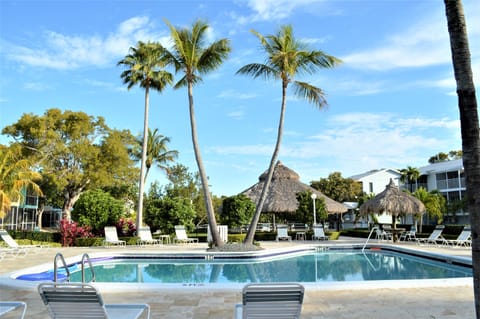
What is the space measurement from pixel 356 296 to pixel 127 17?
1088 centimetres

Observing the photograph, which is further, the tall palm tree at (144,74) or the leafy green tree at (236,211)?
the leafy green tree at (236,211)

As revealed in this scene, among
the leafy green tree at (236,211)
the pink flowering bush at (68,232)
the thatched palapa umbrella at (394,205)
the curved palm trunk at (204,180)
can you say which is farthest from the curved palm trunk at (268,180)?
the pink flowering bush at (68,232)

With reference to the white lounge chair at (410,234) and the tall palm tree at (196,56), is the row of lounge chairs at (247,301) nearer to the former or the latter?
the tall palm tree at (196,56)

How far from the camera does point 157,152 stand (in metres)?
32.0

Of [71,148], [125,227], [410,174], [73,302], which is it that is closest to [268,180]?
[125,227]

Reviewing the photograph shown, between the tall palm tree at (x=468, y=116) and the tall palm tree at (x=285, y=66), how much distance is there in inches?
479

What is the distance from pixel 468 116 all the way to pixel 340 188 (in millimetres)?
38117

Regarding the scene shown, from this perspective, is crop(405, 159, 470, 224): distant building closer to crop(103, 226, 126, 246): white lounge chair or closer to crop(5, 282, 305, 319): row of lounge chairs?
crop(103, 226, 126, 246): white lounge chair

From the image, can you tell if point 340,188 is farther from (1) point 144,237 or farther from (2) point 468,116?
(2) point 468,116

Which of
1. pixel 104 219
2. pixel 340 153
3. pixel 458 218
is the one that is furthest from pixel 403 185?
pixel 104 219

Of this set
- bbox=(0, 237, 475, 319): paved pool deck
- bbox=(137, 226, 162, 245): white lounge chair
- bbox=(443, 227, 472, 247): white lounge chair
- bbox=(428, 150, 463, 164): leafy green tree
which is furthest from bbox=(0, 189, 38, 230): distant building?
bbox=(428, 150, 463, 164): leafy green tree

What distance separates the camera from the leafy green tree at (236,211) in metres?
22.2

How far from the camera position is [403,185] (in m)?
39.4

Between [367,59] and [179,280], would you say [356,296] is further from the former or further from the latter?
[367,59]
